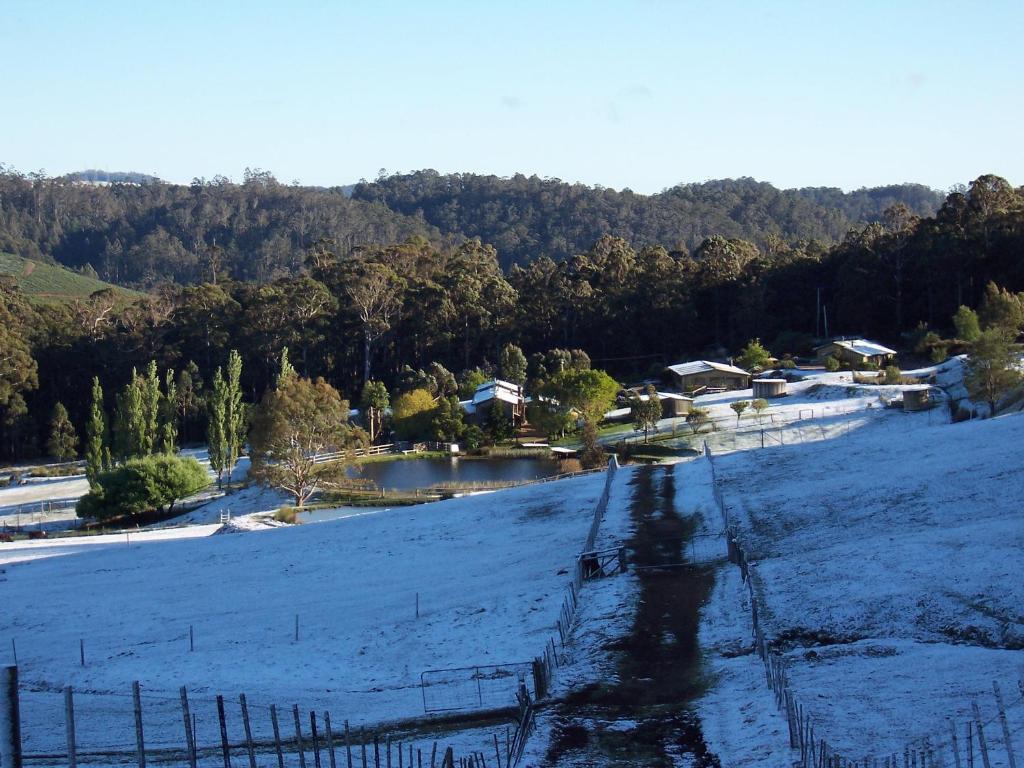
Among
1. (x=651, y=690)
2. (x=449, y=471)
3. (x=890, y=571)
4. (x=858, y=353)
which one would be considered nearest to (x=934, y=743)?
(x=651, y=690)

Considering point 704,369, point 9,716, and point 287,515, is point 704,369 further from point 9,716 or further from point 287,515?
point 9,716

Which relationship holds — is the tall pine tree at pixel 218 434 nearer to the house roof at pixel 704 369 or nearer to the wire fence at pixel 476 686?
the house roof at pixel 704 369

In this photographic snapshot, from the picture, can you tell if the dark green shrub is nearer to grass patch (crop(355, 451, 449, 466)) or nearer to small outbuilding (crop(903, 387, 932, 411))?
grass patch (crop(355, 451, 449, 466))

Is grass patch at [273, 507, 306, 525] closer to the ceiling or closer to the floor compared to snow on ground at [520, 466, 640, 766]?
closer to the floor

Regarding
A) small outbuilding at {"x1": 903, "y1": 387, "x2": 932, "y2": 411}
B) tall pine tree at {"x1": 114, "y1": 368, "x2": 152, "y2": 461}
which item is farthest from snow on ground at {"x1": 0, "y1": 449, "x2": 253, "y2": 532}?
small outbuilding at {"x1": 903, "y1": 387, "x2": 932, "y2": 411}

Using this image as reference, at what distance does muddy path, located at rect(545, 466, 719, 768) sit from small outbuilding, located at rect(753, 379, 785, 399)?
37.0m

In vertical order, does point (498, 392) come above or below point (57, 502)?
above

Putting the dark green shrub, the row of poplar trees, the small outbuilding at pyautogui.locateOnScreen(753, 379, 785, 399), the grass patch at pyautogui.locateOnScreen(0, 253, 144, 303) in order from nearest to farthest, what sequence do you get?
1. the dark green shrub
2. the row of poplar trees
3. the small outbuilding at pyautogui.locateOnScreen(753, 379, 785, 399)
4. the grass patch at pyautogui.locateOnScreen(0, 253, 144, 303)

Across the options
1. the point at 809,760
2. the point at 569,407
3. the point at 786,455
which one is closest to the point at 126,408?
the point at 569,407

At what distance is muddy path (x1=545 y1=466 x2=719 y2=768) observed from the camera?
15922 millimetres

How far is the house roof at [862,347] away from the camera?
73.0m

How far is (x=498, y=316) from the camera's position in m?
94.4

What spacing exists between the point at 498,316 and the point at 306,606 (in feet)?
218

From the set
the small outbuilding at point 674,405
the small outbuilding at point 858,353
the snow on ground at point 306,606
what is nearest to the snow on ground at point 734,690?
the snow on ground at point 306,606
